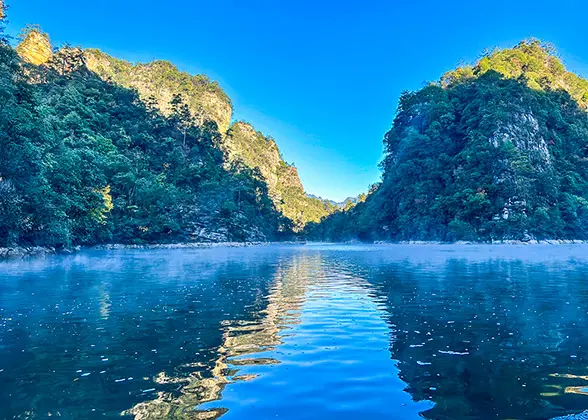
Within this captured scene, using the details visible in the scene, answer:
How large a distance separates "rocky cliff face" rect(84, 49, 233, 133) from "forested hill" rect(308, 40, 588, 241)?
82020 millimetres

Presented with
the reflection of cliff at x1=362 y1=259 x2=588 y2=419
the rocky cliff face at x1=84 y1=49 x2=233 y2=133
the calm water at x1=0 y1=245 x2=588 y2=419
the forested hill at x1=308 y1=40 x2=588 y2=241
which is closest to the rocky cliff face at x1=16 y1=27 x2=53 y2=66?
the rocky cliff face at x1=84 y1=49 x2=233 y2=133

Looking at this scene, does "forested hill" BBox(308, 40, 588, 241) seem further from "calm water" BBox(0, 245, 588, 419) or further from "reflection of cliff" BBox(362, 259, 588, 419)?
"calm water" BBox(0, 245, 588, 419)

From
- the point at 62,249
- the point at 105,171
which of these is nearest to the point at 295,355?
the point at 62,249

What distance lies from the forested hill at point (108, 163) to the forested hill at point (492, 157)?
179ft

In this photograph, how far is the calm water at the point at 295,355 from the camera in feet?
23.0

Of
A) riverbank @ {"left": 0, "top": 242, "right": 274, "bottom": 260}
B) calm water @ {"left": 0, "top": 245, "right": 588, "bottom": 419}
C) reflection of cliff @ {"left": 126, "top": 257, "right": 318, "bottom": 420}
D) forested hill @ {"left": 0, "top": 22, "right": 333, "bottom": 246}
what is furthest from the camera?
riverbank @ {"left": 0, "top": 242, "right": 274, "bottom": 260}

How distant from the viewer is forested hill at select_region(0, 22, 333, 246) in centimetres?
4447

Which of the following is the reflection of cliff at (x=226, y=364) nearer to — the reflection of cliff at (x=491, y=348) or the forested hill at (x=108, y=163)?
the reflection of cliff at (x=491, y=348)

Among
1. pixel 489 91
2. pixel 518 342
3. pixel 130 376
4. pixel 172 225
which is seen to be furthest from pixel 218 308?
pixel 489 91

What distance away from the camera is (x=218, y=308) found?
16781mm

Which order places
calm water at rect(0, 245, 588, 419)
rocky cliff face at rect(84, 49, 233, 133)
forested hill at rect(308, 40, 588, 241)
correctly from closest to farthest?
calm water at rect(0, 245, 588, 419) < forested hill at rect(308, 40, 588, 241) < rocky cliff face at rect(84, 49, 233, 133)

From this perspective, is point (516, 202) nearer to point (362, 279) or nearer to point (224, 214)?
point (224, 214)

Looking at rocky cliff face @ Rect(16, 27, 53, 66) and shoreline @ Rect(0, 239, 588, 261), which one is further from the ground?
rocky cliff face @ Rect(16, 27, 53, 66)

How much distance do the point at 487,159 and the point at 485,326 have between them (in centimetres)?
11298
